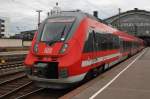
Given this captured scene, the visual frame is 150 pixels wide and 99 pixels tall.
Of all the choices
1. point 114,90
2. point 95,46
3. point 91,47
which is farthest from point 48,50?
point 95,46

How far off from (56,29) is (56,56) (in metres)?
1.47

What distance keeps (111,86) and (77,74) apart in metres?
1.41

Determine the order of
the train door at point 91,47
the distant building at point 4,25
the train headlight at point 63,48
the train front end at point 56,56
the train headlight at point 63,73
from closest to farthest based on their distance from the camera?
the train headlight at point 63,73, the train front end at point 56,56, the train headlight at point 63,48, the train door at point 91,47, the distant building at point 4,25

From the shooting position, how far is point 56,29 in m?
12.5

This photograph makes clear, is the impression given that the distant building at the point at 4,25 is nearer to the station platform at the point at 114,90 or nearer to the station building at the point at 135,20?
the station building at the point at 135,20

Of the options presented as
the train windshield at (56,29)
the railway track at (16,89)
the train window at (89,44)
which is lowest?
the railway track at (16,89)

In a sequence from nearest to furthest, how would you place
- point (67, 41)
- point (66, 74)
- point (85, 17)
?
point (66, 74)
point (67, 41)
point (85, 17)

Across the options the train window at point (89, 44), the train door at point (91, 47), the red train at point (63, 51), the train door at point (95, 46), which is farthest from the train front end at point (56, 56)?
the train door at point (95, 46)

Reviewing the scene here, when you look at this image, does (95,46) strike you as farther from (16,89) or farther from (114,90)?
(16,89)

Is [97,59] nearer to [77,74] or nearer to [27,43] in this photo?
[77,74]

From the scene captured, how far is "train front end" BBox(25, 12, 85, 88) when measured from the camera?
1128 centimetres

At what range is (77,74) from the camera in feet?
38.3

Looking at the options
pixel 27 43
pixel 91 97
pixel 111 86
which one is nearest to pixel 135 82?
pixel 111 86

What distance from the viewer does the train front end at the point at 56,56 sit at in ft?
37.0
